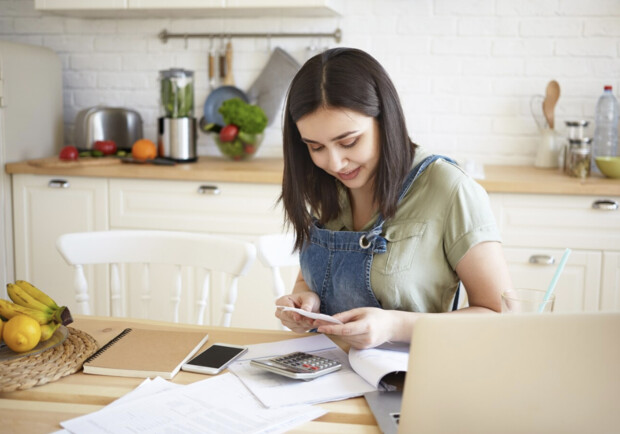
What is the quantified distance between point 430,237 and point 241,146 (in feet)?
6.11

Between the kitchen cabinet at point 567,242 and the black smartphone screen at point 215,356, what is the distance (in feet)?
5.44

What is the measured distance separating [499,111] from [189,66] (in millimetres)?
1512

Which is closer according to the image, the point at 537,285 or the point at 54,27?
the point at 537,285

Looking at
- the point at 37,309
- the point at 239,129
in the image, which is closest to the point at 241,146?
the point at 239,129

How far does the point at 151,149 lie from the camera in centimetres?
309

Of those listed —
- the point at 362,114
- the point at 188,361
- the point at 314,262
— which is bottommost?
the point at 188,361

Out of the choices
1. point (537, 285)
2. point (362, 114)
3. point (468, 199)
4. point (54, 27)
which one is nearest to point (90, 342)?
point (362, 114)

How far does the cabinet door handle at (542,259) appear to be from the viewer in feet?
8.63

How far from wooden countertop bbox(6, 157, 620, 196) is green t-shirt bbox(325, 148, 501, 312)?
1.28 m

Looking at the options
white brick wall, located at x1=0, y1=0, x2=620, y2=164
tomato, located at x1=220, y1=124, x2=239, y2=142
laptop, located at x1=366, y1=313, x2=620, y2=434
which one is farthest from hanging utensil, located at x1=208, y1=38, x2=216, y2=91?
laptop, located at x1=366, y1=313, x2=620, y2=434

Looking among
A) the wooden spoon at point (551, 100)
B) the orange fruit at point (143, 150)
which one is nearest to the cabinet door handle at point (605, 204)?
the wooden spoon at point (551, 100)

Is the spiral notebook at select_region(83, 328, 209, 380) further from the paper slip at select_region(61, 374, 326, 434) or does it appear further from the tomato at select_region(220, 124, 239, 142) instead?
the tomato at select_region(220, 124, 239, 142)

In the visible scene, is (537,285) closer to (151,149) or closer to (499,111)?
(499,111)

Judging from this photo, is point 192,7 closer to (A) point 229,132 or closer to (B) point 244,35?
(B) point 244,35
